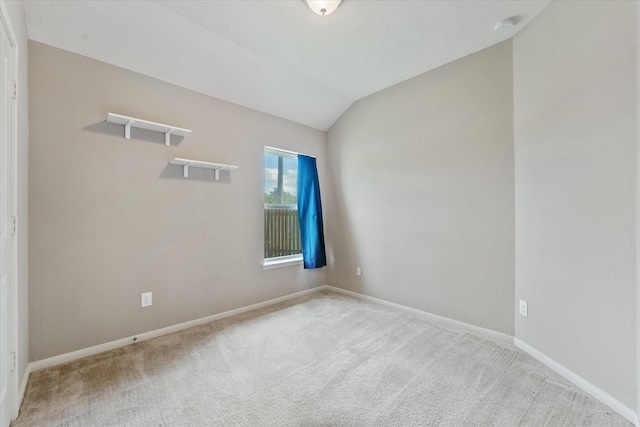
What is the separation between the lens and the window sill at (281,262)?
3.44 meters

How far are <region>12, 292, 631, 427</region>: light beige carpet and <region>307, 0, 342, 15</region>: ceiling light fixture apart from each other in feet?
8.63

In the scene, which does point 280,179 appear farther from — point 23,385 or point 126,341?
point 23,385

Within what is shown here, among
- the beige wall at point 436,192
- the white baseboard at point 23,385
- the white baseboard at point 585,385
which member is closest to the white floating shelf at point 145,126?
the white baseboard at point 23,385

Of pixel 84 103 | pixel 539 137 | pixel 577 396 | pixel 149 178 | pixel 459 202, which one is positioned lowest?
pixel 577 396

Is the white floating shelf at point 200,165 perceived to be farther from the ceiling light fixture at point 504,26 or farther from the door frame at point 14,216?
the ceiling light fixture at point 504,26

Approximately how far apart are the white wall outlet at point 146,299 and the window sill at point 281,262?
4.03 feet

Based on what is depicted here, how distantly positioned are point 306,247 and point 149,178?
2053mm

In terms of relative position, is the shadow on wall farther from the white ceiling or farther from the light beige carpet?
the light beige carpet

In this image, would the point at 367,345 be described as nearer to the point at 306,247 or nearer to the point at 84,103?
the point at 306,247

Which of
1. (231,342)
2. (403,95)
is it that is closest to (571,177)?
(403,95)

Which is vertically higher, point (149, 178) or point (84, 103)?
point (84, 103)

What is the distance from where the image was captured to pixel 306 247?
3832 millimetres

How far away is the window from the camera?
11.8 feet

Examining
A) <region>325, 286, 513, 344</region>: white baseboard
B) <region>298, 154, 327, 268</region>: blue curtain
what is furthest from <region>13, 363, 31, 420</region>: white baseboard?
<region>325, 286, 513, 344</region>: white baseboard
